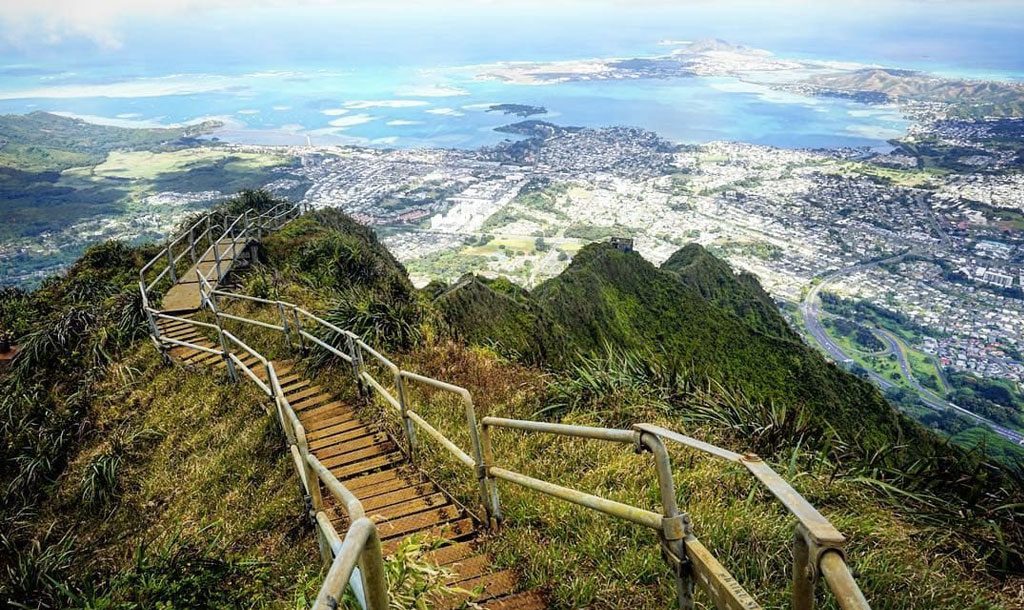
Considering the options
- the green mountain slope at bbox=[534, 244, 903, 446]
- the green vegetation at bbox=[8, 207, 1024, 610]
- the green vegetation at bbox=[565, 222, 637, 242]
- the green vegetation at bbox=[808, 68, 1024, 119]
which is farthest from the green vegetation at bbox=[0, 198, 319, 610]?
the green vegetation at bbox=[808, 68, 1024, 119]

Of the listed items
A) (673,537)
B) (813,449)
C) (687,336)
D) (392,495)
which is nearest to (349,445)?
(392,495)

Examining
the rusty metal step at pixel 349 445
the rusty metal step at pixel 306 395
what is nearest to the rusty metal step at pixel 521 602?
the rusty metal step at pixel 349 445

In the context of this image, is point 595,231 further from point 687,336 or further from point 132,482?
point 132,482

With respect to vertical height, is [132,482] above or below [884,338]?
above

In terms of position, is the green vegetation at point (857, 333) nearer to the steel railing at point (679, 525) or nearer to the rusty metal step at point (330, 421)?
the rusty metal step at point (330, 421)

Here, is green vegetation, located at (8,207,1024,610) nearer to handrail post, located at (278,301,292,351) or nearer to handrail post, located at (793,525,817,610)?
handrail post, located at (278,301,292,351)
